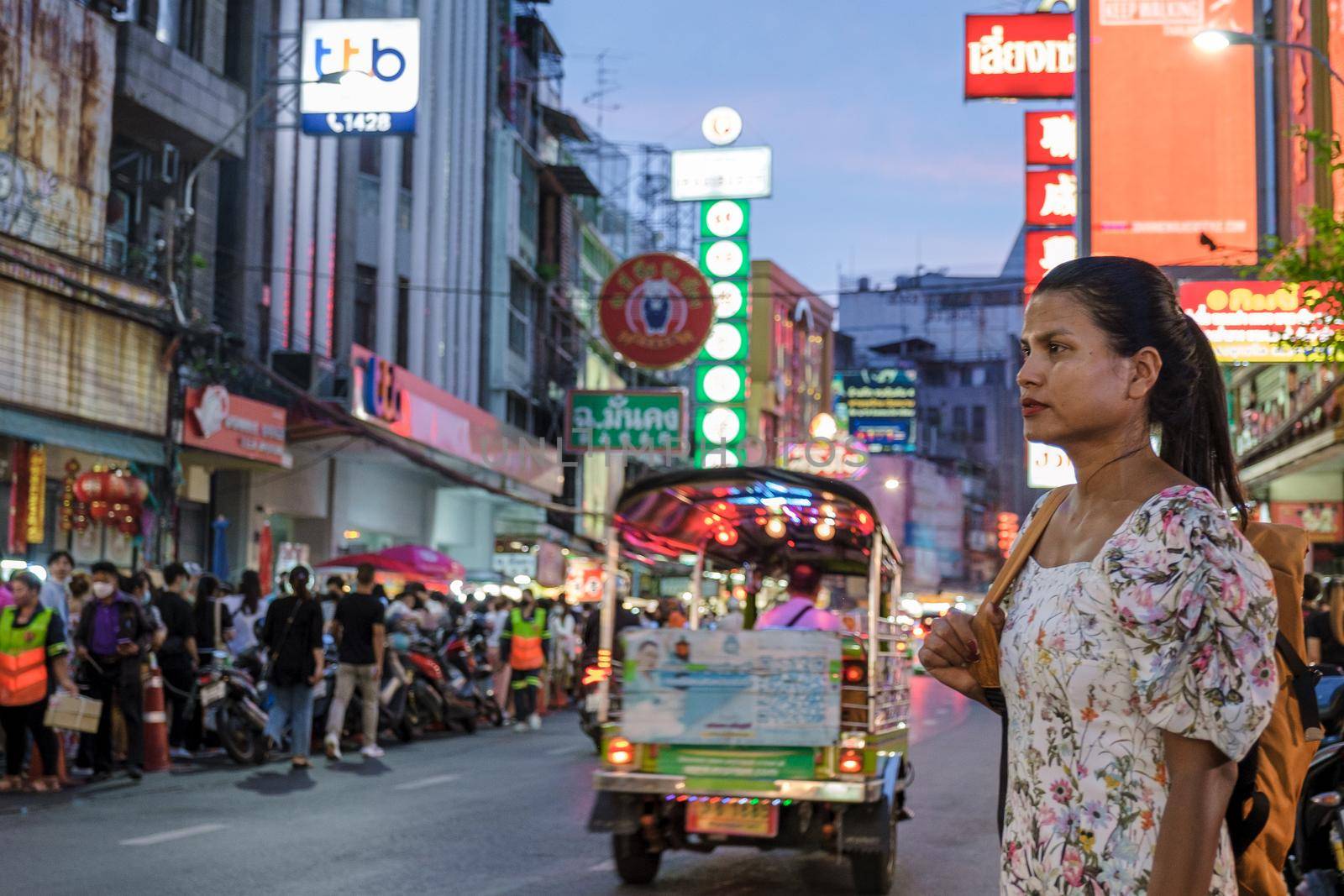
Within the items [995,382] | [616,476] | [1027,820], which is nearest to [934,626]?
[1027,820]

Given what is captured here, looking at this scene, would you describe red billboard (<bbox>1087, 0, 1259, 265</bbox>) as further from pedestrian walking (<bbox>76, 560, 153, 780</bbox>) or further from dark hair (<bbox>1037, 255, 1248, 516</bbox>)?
dark hair (<bbox>1037, 255, 1248, 516</bbox>)

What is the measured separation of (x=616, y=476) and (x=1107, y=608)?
5733 centimetres

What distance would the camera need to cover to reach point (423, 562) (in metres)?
29.1

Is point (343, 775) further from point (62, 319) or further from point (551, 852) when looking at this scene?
point (62, 319)

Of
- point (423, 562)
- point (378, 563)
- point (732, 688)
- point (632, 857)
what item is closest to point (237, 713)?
point (632, 857)

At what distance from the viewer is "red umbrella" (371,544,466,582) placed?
93.8 ft

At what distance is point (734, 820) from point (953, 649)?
21.6 feet

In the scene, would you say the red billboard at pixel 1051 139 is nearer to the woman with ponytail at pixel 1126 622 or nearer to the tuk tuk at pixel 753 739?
the tuk tuk at pixel 753 739

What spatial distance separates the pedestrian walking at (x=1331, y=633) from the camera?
11570mm

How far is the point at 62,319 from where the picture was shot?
22172 millimetres

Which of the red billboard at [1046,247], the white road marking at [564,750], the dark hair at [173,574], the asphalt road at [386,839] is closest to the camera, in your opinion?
the asphalt road at [386,839]

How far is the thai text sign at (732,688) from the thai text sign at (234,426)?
16.5 m

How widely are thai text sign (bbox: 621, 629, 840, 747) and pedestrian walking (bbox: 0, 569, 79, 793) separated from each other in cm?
634

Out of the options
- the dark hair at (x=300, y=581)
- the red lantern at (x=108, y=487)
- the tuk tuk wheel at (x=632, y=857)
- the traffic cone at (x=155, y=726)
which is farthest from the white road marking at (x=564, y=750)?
the tuk tuk wheel at (x=632, y=857)
